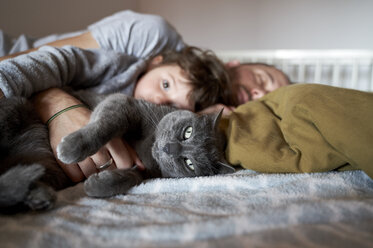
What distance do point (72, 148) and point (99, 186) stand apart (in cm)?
12

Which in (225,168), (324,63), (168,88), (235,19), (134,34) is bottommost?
(324,63)

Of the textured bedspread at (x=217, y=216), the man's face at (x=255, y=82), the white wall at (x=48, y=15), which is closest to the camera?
the textured bedspread at (x=217, y=216)

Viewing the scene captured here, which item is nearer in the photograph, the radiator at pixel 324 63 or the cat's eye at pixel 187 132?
the cat's eye at pixel 187 132

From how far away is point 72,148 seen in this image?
650mm

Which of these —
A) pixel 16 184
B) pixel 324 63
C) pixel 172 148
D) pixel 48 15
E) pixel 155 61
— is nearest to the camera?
pixel 16 184

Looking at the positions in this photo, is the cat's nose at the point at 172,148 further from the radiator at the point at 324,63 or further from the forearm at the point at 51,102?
the radiator at the point at 324,63

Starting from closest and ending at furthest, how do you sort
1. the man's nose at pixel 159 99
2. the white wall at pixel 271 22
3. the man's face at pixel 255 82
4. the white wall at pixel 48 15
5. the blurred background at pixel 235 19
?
the man's nose at pixel 159 99 < the man's face at pixel 255 82 < the white wall at pixel 48 15 < the blurred background at pixel 235 19 < the white wall at pixel 271 22

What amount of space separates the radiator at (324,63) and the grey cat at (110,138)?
5.03ft

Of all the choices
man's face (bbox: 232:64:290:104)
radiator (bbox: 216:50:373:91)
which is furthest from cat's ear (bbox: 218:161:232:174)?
radiator (bbox: 216:50:373:91)

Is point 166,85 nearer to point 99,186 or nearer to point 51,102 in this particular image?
point 51,102

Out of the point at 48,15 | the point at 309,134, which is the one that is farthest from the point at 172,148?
the point at 48,15

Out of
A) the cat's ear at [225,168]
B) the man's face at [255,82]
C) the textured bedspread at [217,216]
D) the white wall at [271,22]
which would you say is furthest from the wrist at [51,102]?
the white wall at [271,22]

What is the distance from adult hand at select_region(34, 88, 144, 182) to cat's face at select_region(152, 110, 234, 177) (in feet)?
0.34

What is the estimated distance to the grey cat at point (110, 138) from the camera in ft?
2.14
